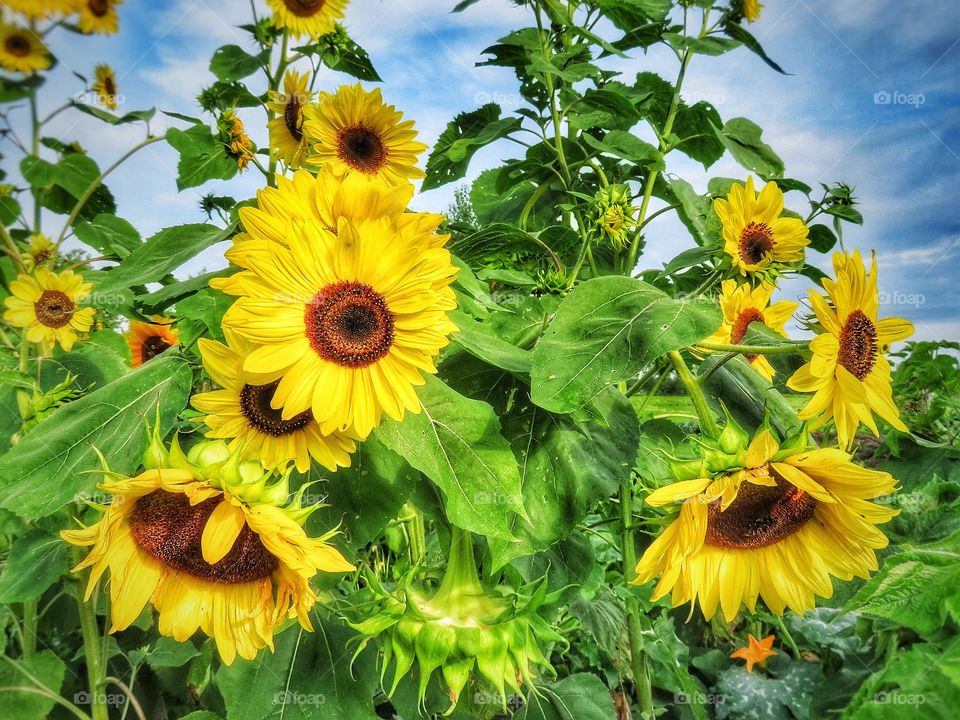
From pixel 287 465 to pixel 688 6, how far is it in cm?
98

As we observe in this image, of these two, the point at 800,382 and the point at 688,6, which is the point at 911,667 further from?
the point at 688,6

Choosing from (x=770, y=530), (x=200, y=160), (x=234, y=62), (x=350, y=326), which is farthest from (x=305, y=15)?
(x=770, y=530)

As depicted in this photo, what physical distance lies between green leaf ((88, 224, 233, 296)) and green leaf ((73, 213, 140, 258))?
84 centimetres

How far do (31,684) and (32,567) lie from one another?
26 cm

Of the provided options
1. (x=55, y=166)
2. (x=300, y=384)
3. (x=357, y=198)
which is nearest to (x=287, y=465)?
(x=300, y=384)

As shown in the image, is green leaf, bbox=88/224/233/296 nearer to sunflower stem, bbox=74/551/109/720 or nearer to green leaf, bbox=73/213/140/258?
sunflower stem, bbox=74/551/109/720

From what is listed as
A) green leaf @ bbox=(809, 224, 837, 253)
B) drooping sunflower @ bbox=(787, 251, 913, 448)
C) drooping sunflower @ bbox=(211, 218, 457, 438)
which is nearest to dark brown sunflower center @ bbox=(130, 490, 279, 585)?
drooping sunflower @ bbox=(211, 218, 457, 438)

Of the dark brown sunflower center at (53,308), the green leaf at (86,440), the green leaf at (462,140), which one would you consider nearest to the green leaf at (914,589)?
the green leaf at (86,440)

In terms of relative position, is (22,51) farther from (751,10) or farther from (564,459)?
(751,10)

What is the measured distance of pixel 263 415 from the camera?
0.53 meters

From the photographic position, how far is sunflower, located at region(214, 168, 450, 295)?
0.47m

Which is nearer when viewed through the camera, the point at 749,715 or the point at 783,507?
the point at 783,507

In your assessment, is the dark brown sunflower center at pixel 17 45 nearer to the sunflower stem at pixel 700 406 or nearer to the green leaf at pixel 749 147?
the sunflower stem at pixel 700 406

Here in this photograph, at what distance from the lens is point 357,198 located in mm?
486
